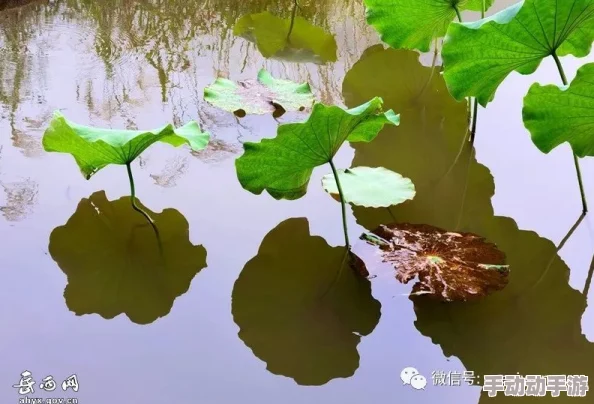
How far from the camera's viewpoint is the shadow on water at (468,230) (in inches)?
43.2

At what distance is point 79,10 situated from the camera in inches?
96.9

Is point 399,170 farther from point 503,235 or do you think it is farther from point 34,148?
point 34,148

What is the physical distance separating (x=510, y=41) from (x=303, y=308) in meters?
0.65

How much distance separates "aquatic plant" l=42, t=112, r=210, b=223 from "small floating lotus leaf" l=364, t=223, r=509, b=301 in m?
0.44

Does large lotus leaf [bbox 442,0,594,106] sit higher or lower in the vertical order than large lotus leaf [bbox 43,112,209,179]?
higher

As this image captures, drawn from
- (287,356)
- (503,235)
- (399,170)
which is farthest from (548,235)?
(287,356)

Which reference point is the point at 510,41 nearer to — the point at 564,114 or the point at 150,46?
the point at 564,114

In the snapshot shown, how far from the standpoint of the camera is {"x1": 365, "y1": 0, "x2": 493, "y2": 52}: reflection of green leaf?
1685 millimetres

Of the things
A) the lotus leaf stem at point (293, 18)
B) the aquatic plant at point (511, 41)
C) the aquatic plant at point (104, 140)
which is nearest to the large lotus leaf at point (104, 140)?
the aquatic plant at point (104, 140)

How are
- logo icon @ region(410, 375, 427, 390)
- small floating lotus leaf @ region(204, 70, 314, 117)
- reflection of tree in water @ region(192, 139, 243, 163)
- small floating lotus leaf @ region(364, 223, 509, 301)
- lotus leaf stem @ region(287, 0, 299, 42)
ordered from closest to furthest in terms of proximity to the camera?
1. logo icon @ region(410, 375, 427, 390)
2. small floating lotus leaf @ region(364, 223, 509, 301)
3. reflection of tree in water @ region(192, 139, 243, 163)
4. small floating lotus leaf @ region(204, 70, 314, 117)
5. lotus leaf stem @ region(287, 0, 299, 42)

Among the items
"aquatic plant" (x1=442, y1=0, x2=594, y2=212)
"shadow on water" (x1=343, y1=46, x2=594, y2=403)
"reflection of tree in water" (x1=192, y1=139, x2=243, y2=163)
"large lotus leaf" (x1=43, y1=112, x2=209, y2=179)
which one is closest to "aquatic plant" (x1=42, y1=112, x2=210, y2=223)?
"large lotus leaf" (x1=43, y1=112, x2=209, y2=179)

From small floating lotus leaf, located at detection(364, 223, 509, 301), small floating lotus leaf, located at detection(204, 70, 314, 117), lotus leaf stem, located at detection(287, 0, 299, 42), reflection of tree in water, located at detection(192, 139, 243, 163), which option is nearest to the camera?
small floating lotus leaf, located at detection(364, 223, 509, 301)

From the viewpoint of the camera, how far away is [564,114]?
3.97 feet

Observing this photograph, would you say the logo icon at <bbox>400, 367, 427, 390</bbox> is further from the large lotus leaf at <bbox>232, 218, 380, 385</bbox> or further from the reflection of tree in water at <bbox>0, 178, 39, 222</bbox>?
the reflection of tree in water at <bbox>0, 178, 39, 222</bbox>
